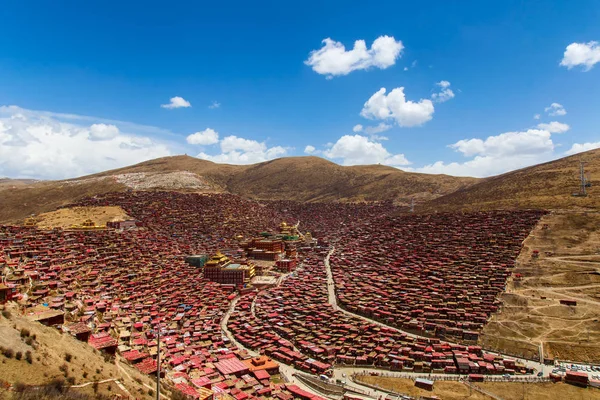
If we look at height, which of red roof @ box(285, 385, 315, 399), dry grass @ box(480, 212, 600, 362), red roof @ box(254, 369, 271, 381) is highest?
dry grass @ box(480, 212, 600, 362)

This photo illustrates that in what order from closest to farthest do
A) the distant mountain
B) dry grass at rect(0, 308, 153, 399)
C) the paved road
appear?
dry grass at rect(0, 308, 153, 399)
the paved road
the distant mountain

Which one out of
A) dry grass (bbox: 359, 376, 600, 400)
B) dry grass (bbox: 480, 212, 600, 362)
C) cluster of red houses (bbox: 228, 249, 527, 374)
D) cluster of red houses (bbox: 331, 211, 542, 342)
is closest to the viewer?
dry grass (bbox: 359, 376, 600, 400)

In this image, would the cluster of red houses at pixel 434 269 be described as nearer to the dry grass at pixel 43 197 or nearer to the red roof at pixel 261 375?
the red roof at pixel 261 375

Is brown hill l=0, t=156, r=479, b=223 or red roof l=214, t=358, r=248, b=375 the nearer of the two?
red roof l=214, t=358, r=248, b=375

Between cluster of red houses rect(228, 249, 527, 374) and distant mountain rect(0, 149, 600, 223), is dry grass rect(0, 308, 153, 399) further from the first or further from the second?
distant mountain rect(0, 149, 600, 223)

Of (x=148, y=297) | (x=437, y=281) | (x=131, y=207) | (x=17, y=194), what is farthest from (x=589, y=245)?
(x=17, y=194)

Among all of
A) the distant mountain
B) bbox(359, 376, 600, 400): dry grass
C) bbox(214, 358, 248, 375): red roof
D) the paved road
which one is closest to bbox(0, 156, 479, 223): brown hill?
the distant mountain

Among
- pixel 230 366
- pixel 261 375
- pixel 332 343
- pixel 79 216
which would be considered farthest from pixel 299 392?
pixel 79 216

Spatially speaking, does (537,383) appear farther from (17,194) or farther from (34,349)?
(17,194)
